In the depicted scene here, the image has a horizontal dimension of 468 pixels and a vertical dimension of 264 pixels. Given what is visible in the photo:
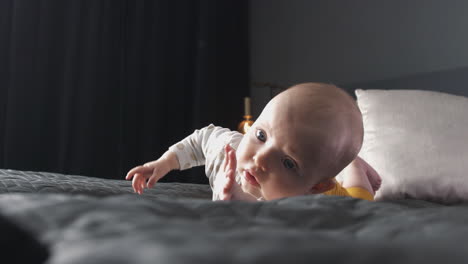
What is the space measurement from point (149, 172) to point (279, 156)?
0.33 meters

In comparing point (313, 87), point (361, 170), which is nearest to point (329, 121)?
point (313, 87)

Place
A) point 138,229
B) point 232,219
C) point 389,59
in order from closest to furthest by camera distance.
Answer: point 138,229
point 232,219
point 389,59

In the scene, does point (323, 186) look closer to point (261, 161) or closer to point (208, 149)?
point (261, 161)

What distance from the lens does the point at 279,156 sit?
0.89 metres

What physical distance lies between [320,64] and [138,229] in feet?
9.94

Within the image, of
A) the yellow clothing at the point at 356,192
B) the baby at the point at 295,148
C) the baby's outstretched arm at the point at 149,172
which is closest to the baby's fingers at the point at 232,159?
the baby at the point at 295,148

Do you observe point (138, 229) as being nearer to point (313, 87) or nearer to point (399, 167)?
point (313, 87)

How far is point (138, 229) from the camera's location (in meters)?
0.28

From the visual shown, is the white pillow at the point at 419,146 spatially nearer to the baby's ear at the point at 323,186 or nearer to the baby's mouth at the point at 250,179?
the baby's ear at the point at 323,186

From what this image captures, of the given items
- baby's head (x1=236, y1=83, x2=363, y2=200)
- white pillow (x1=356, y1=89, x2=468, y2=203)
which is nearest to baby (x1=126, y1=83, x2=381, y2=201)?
baby's head (x1=236, y1=83, x2=363, y2=200)

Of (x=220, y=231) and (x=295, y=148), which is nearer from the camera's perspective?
(x=220, y=231)

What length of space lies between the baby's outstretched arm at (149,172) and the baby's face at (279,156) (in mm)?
213

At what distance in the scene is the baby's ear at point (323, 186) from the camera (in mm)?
993

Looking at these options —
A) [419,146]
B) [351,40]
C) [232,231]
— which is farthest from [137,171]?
[351,40]
